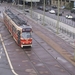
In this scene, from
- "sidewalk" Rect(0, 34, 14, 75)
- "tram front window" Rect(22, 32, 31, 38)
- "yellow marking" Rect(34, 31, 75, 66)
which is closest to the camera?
"sidewalk" Rect(0, 34, 14, 75)

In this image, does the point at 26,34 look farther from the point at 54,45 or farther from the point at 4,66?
the point at 4,66

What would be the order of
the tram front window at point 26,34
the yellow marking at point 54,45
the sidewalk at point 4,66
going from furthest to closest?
the tram front window at point 26,34 → the yellow marking at point 54,45 → the sidewalk at point 4,66

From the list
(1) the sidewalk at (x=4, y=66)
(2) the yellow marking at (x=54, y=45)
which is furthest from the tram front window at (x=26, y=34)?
(2) the yellow marking at (x=54, y=45)

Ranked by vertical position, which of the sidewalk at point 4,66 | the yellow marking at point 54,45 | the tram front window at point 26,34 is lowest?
the yellow marking at point 54,45

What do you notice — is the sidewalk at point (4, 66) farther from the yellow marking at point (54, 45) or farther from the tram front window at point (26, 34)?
the yellow marking at point (54, 45)

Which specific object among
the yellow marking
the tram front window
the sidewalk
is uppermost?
the tram front window

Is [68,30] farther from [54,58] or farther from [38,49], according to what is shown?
[54,58]

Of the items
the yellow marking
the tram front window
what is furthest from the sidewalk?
the yellow marking

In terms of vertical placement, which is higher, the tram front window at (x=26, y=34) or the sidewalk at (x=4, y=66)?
the tram front window at (x=26, y=34)

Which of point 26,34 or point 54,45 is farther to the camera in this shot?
point 54,45

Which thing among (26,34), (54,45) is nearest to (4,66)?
(26,34)

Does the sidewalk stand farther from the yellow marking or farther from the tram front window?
the yellow marking

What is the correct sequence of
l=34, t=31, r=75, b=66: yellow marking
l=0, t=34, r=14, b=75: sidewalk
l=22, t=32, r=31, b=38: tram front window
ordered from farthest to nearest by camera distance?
l=22, t=32, r=31, b=38: tram front window
l=34, t=31, r=75, b=66: yellow marking
l=0, t=34, r=14, b=75: sidewalk

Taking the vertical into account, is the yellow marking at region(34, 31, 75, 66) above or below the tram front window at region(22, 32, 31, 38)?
below
